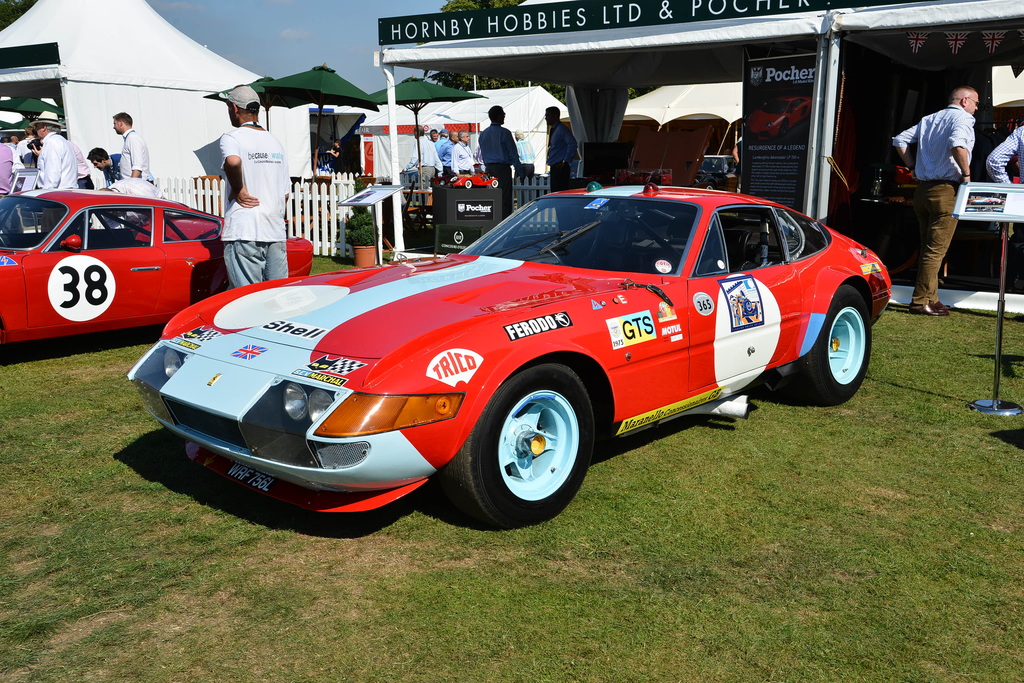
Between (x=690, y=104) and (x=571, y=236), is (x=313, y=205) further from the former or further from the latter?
(x=690, y=104)

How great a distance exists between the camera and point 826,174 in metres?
8.81

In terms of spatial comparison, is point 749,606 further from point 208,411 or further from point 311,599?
point 208,411

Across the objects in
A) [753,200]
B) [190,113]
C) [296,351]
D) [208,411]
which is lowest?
[208,411]

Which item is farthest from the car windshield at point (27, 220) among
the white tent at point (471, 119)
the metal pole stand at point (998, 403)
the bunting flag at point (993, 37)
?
the white tent at point (471, 119)

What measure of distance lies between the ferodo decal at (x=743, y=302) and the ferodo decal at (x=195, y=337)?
2466 millimetres

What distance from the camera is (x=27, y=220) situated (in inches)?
257

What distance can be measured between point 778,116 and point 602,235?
5.75m

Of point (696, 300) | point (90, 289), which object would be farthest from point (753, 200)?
point (90, 289)

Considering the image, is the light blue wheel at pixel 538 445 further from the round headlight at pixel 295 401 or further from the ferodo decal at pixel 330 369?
the round headlight at pixel 295 401

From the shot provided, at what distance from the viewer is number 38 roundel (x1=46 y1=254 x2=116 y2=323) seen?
632 centimetres

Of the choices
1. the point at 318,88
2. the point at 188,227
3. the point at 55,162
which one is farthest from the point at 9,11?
the point at 188,227

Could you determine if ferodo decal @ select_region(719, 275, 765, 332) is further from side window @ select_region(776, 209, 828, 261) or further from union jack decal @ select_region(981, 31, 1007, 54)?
union jack decal @ select_region(981, 31, 1007, 54)

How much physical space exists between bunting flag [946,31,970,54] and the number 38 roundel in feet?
30.7

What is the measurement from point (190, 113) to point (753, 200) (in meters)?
15.2
